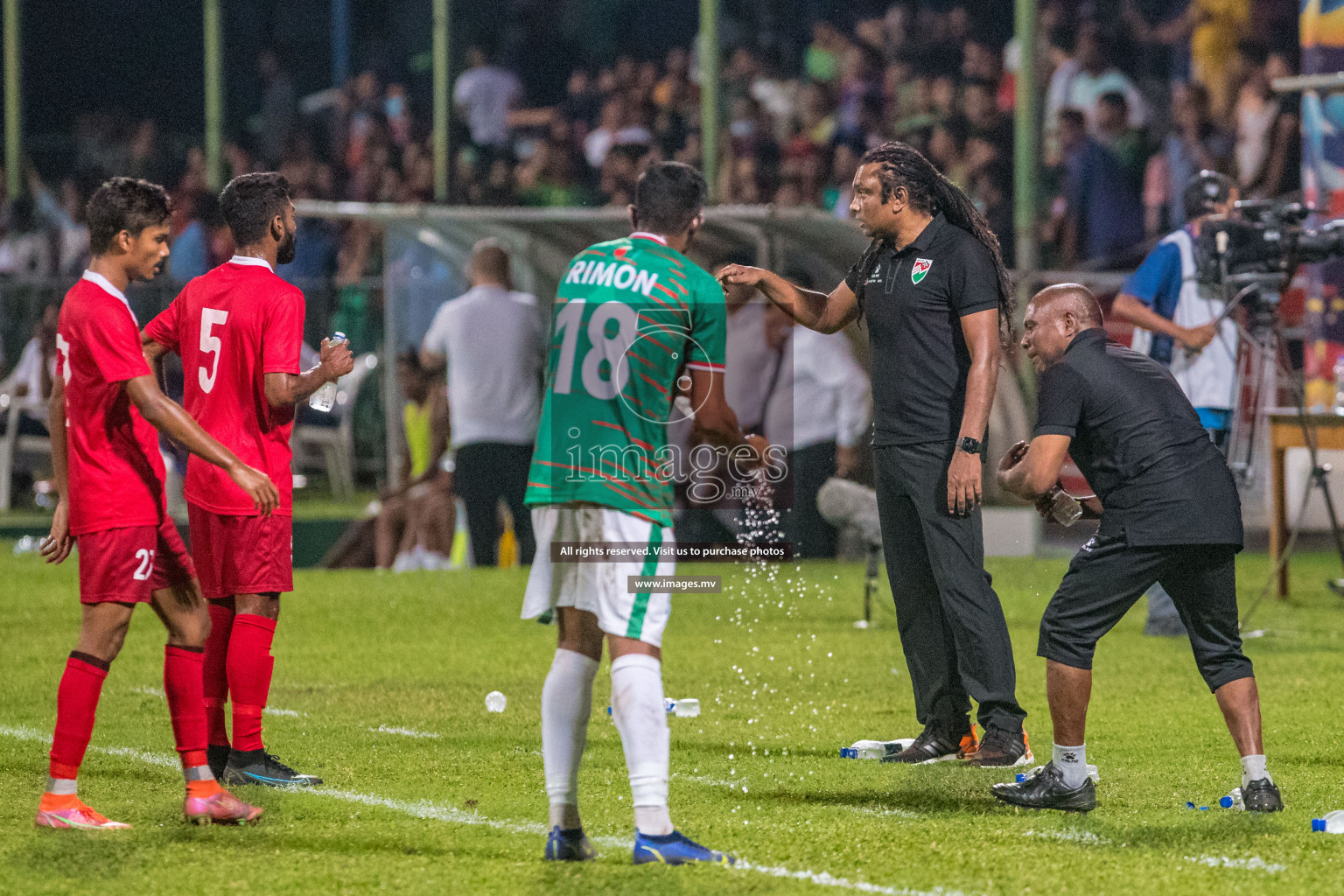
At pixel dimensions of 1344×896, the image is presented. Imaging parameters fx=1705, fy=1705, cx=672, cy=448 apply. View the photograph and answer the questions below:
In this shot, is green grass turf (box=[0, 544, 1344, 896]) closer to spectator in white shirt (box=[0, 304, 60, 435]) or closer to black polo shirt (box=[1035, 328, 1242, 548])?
black polo shirt (box=[1035, 328, 1242, 548])

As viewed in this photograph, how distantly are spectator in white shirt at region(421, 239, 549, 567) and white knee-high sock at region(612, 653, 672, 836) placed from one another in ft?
25.4

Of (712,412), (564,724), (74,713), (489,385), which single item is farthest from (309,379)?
(489,385)

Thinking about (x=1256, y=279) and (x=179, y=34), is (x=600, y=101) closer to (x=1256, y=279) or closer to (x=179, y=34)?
(x=179, y=34)

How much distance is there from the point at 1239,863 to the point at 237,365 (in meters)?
3.49

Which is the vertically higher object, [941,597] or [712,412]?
[712,412]

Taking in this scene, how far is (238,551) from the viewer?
226 inches

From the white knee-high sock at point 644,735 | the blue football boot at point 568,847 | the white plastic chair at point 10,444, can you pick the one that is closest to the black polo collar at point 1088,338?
the white knee-high sock at point 644,735

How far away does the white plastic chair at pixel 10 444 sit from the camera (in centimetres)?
1623

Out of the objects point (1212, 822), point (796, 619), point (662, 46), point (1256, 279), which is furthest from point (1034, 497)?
point (662, 46)

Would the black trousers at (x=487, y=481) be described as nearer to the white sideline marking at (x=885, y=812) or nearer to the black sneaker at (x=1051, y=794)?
the white sideline marking at (x=885, y=812)

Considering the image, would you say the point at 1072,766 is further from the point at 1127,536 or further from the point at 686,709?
the point at 686,709

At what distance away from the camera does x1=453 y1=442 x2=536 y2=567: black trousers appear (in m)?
12.2

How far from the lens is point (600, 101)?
2014 centimetres

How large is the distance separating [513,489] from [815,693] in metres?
4.92
